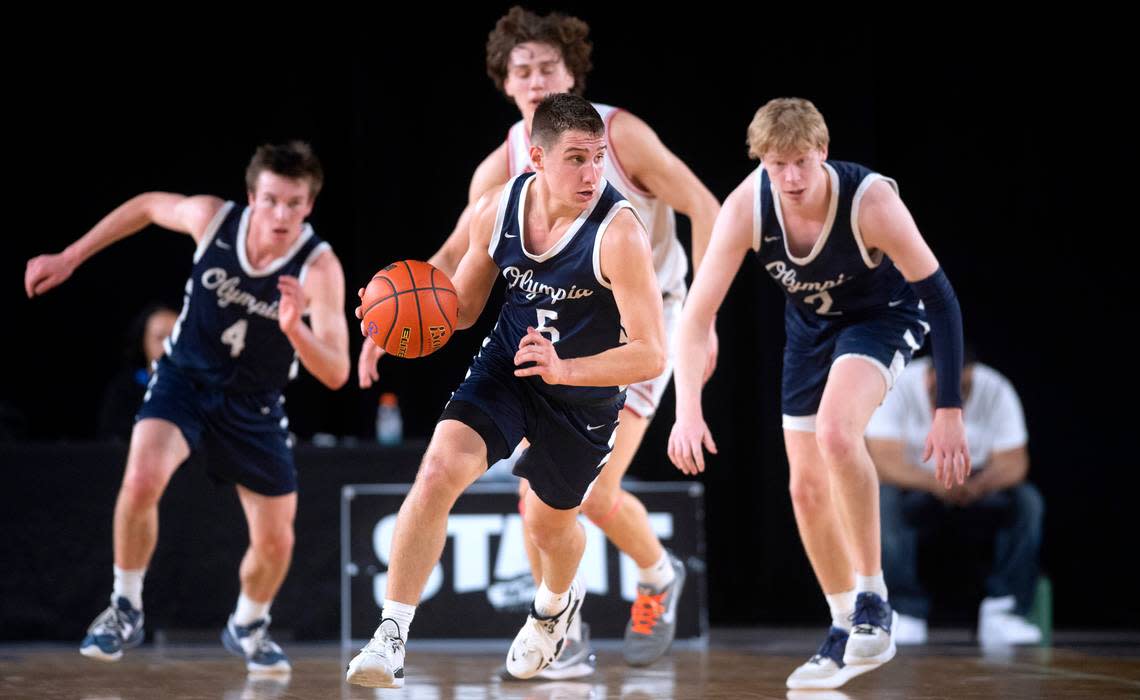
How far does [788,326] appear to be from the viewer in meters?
4.94

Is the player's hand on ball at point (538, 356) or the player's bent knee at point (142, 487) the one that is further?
the player's bent knee at point (142, 487)

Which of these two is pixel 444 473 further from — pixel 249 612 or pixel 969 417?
pixel 969 417

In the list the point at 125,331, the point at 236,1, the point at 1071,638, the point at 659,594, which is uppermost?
the point at 236,1

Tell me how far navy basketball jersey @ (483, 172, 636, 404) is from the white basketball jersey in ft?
2.50

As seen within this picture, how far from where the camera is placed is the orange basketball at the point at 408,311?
13.3 feet

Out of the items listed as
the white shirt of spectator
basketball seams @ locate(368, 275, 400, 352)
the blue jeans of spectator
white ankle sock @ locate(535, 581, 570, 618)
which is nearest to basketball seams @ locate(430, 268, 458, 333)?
basketball seams @ locate(368, 275, 400, 352)

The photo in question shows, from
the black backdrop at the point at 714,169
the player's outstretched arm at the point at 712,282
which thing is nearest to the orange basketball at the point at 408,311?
the player's outstretched arm at the point at 712,282

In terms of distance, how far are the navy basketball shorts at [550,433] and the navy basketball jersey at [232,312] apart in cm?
146

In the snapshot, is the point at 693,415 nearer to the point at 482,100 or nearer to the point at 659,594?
the point at 659,594

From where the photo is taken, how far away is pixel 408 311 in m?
4.03

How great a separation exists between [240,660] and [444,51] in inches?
153

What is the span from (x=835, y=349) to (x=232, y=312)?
88.4 inches

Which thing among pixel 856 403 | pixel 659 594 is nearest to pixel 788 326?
pixel 856 403

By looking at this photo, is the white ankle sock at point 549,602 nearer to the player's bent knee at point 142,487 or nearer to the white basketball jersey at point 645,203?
the white basketball jersey at point 645,203
